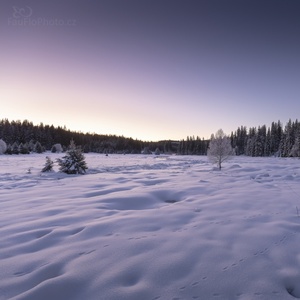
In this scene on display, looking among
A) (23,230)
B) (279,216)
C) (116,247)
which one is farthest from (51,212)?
(279,216)

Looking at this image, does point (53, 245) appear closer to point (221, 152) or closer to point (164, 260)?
point (164, 260)

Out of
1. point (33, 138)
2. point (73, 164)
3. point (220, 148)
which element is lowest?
point (73, 164)

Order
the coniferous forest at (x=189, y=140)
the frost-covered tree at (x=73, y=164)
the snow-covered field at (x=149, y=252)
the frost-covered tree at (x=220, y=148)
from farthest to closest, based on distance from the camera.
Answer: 1. the coniferous forest at (x=189, y=140)
2. the frost-covered tree at (x=220, y=148)
3. the frost-covered tree at (x=73, y=164)
4. the snow-covered field at (x=149, y=252)

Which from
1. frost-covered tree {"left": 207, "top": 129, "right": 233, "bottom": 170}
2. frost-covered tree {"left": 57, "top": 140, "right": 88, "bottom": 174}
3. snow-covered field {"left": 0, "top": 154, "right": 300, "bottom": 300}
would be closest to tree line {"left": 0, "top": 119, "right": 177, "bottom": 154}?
frost-covered tree {"left": 57, "top": 140, "right": 88, "bottom": 174}

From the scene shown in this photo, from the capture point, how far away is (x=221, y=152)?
2708 cm

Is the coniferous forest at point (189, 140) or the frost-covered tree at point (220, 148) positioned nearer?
the frost-covered tree at point (220, 148)

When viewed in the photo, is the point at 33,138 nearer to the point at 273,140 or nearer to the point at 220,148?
the point at 220,148

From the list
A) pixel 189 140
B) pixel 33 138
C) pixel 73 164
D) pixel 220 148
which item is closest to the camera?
pixel 73 164

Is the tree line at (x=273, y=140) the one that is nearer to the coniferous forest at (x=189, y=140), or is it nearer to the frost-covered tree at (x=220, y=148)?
the coniferous forest at (x=189, y=140)

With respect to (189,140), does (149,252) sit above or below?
below

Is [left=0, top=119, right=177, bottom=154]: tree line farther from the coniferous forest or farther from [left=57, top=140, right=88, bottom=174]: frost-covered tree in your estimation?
[left=57, top=140, right=88, bottom=174]: frost-covered tree

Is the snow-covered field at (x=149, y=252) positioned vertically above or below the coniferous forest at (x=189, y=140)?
below

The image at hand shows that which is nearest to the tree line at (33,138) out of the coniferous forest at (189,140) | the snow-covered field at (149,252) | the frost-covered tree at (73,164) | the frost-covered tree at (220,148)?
the coniferous forest at (189,140)

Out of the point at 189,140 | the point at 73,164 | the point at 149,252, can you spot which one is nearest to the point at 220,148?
the point at 73,164
